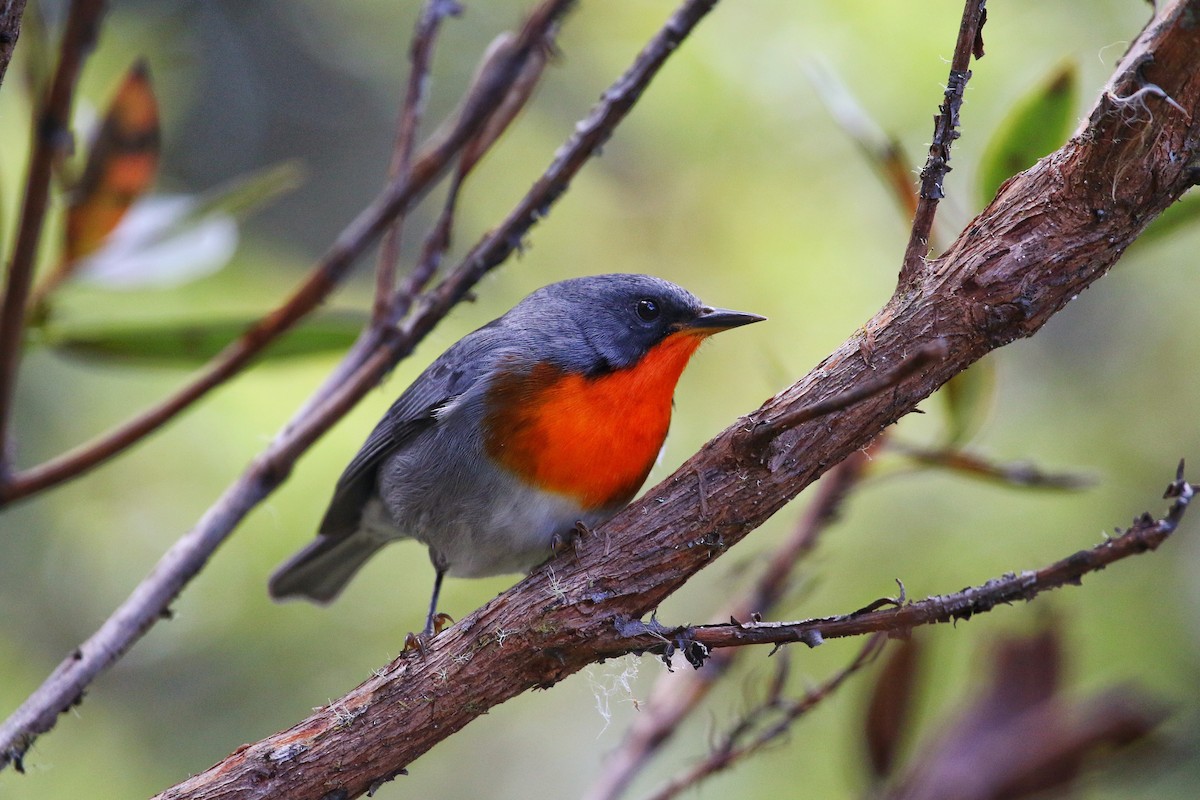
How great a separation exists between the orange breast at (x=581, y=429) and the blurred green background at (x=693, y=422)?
149 cm

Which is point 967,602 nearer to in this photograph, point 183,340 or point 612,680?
point 612,680

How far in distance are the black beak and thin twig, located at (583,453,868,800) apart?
52 cm

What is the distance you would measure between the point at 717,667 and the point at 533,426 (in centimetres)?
83

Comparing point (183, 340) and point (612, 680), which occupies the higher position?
point (183, 340)

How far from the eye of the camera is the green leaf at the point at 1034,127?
9.24 feet

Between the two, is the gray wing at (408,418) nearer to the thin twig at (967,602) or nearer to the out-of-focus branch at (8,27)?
the thin twig at (967,602)

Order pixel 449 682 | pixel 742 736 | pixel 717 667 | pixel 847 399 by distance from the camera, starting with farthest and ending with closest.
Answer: pixel 717 667 → pixel 742 736 → pixel 449 682 → pixel 847 399

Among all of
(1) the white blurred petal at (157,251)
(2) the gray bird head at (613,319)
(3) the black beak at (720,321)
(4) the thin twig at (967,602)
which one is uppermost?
(1) the white blurred petal at (157,251)

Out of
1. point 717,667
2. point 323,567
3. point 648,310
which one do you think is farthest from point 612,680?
point 323,567

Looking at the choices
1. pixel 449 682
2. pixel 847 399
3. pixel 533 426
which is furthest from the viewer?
pixel 533 426

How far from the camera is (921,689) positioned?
2785 millimetres

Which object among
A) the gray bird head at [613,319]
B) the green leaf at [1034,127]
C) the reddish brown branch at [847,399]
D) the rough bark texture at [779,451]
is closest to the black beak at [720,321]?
the gray bird head at [613,319]

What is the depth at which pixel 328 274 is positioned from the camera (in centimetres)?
285

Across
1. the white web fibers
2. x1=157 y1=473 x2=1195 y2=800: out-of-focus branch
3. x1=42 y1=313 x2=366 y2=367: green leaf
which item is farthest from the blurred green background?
x1=157 y1=473 x2=1195 y2=800: out-of-focus branch
